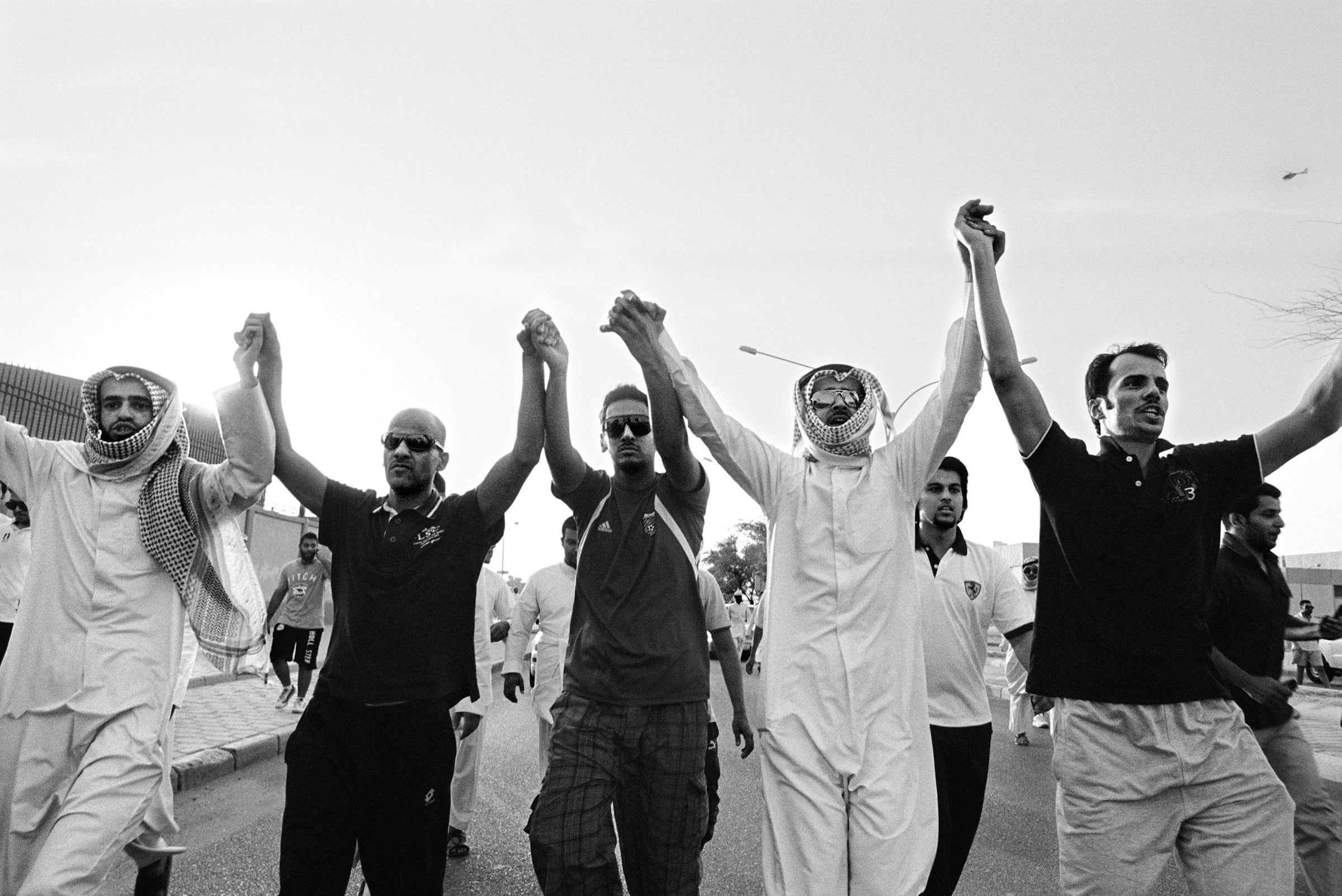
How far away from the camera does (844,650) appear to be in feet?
10.6

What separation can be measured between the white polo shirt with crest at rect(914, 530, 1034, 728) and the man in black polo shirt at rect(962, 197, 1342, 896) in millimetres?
1232

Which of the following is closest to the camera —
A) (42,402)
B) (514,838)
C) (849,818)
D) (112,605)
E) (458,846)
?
(849,818)

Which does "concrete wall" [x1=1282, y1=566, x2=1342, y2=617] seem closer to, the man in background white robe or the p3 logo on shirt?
the man in background white robe

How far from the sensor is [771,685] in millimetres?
3256

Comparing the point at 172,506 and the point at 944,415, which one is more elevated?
the point at 944,415

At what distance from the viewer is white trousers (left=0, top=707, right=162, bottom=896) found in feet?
10.7

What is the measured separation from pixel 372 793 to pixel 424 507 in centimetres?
109

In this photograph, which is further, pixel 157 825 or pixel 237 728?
pixel 237 728

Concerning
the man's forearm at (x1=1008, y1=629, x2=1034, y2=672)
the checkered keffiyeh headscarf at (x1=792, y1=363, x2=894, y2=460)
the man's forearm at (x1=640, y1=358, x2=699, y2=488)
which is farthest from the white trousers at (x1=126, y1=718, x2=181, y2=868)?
the man's forearm at (x1=1008, y1=629, x2=1034, y2=672)

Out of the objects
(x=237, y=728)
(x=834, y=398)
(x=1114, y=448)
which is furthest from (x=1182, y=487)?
(x=237, y=728)

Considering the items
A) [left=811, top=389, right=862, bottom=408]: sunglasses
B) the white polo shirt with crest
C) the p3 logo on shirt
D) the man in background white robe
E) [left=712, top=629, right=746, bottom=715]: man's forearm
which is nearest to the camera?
the p3 logo on shirt

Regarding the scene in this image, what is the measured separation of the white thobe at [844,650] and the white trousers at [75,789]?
2130 mm

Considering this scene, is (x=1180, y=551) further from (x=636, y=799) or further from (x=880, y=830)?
(x=636, y=799)

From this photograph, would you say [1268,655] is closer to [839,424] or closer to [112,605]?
[839,424]
